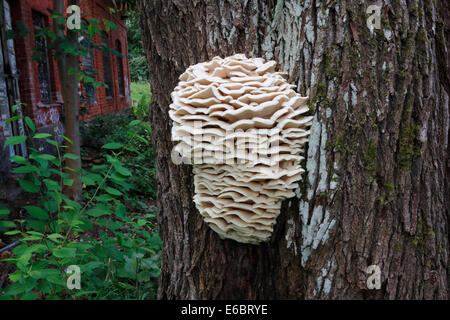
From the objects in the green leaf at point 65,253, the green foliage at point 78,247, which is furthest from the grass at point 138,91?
the green leaf at point 65,253

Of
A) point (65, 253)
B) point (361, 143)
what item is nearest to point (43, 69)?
point (65, 253)

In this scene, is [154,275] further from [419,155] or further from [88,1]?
[88,1]

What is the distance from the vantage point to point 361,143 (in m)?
1.47

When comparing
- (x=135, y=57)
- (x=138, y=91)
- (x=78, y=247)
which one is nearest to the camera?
(x=78, y=247)

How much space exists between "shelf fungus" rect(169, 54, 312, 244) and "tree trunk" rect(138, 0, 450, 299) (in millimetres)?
120

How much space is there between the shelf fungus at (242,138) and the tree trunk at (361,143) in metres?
0.12

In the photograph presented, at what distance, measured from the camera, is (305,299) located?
1589mm

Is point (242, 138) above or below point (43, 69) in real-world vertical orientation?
below

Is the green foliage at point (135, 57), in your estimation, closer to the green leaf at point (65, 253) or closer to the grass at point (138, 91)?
the grass at point (138, 91)

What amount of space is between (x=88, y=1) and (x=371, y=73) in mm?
12800

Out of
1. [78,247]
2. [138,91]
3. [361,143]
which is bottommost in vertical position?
[78,247]

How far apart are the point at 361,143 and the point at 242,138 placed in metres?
0.58

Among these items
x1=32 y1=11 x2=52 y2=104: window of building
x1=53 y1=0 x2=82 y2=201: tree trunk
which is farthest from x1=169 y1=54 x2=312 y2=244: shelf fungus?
x1=32 y1=11 x2=52 y2=104: window of building

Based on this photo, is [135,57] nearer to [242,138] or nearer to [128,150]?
[128,150]
